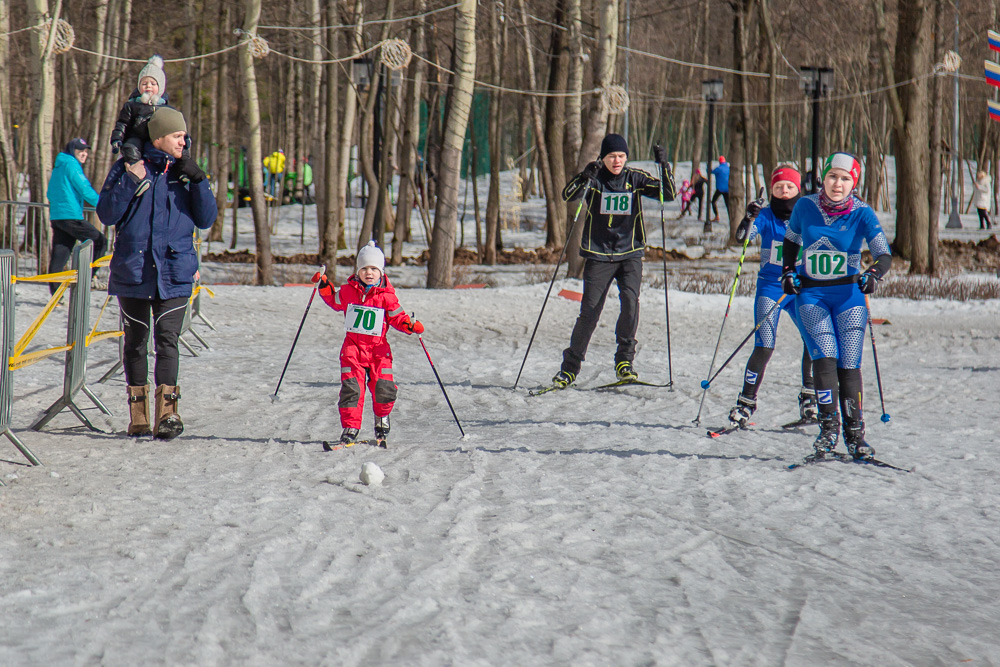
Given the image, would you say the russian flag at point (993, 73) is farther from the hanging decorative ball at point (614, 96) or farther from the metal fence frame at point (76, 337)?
the metal fence frame at point (76, 337)

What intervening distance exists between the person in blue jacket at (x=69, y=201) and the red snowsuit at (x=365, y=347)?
5396 millimetres

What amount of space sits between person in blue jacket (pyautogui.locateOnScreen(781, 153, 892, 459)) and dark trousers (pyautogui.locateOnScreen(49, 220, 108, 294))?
24.5 ft

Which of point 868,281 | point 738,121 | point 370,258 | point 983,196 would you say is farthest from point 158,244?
point 983,196

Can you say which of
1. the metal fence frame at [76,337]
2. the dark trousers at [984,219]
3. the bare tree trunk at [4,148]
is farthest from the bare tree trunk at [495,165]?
the dark trousers at [984,219]

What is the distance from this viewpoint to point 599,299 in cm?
766

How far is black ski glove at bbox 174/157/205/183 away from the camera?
5516mm

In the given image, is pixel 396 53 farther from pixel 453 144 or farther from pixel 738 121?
pixel 738 121

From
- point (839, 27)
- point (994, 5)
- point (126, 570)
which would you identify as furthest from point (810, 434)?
point (839, 27)

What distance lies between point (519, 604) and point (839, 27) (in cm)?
3174

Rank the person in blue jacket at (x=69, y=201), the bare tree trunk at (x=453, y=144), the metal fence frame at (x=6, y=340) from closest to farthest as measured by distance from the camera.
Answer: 1. the metal fence frame at (x=6, y=340)
2. the person in blue jacket at (x=69, y=201)
3. the bare tree trunk at (x=453, y=144)

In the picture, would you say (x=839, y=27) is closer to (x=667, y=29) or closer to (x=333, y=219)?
(x=667, y=29)

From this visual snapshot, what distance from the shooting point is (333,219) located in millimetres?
15359

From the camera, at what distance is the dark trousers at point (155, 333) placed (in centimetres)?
561

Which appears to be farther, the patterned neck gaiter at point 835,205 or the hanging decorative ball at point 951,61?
the hanging decorative ball at point 951,61
